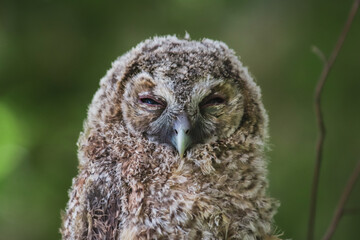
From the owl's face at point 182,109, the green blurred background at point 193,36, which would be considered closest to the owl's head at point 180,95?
the owl's face at point 182,109

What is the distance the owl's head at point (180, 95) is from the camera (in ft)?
4.64

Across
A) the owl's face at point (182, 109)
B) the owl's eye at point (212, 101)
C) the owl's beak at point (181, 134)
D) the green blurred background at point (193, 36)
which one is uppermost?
the green blurred background at point (193, 36)

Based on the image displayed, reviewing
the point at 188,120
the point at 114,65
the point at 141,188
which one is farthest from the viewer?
the point at 114,65

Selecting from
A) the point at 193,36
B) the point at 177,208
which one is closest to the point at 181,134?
the point at 177,208

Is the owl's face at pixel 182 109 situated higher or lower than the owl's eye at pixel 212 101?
lower

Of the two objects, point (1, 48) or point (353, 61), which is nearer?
point (1, 48)

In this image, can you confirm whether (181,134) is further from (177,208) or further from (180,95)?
(177,208)

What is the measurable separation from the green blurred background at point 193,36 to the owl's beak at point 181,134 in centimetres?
178

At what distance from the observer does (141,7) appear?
337 centimetres

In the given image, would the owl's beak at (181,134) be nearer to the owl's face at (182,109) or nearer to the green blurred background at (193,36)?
the owl's face at (182,109)

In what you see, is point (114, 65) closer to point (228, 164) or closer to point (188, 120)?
point (188, 120)

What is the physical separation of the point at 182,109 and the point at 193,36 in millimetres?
1694

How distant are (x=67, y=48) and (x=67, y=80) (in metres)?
0.21

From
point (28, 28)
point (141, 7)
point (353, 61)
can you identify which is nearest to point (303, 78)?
point (353, 61)
